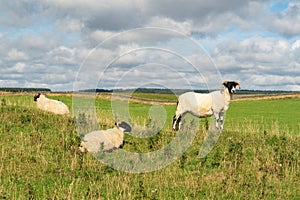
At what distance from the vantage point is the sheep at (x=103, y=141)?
13008 mm

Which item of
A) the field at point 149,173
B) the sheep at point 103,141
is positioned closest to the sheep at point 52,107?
the field at point 149,173

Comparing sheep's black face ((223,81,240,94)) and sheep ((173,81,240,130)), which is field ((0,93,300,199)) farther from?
sheep's black face ((223,81,240,94))

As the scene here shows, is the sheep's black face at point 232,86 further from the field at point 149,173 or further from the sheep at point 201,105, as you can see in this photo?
the field at point 149,173

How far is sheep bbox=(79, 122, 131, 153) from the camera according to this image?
1301 centimetres

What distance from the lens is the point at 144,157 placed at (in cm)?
1225

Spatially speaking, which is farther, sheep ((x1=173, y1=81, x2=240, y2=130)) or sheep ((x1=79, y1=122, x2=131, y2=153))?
sheep ((x1=173, y1=81, x2=240, y2=130))

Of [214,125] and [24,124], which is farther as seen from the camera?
[214,125]

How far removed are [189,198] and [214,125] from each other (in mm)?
10957

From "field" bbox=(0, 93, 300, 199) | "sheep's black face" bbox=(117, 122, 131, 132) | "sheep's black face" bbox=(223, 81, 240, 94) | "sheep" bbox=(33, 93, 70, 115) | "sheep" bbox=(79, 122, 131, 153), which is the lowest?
"field" bbox=(0, 93, 300, 199)

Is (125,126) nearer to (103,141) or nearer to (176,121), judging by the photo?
(103,141)

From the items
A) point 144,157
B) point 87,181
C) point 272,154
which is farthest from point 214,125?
point 87,181

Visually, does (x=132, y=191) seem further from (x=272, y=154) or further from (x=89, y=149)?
(x=272, y=154)

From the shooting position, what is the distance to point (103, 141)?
43.8 feet

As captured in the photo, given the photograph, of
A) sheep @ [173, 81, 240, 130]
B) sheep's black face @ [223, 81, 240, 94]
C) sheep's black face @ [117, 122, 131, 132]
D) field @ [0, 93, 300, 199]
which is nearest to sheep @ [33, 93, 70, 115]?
field @ [0, 93, 300, 199]
